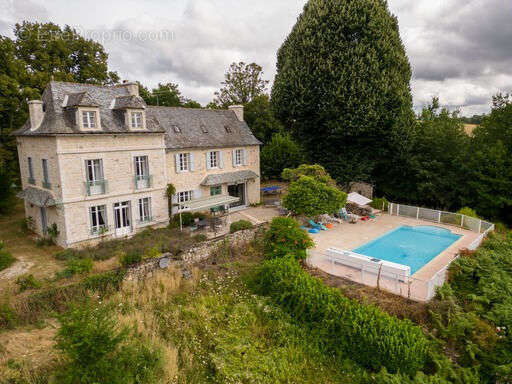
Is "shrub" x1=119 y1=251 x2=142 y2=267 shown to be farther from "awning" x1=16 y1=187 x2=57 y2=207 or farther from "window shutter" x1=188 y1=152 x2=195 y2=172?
"window shutter" x1=188 y1=152 x2=195 y2=172

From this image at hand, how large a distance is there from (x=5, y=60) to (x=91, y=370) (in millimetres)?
26583

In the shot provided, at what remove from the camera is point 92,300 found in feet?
43.6

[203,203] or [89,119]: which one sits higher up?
[89,119]

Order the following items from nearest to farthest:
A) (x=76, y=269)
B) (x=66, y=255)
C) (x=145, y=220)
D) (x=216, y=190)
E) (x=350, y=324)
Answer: (x=350, y=324)
(x=76, y=269)
(x=66, y=255)
(x=145, y=220)
(x=216, y=190)

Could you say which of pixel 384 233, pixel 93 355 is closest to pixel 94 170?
pixel 93 355

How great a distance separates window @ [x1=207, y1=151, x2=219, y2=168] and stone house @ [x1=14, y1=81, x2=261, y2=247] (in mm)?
278

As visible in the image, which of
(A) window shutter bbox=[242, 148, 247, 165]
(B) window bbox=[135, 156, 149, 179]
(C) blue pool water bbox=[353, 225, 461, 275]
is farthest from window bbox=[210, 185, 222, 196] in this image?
(C) blue pool water bbox=[353, 225, 461, 275]

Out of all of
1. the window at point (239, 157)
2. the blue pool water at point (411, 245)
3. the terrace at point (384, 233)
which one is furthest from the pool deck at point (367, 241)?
the window at point (239, 157)

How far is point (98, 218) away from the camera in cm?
1986

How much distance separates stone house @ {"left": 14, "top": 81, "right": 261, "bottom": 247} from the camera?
18.4m

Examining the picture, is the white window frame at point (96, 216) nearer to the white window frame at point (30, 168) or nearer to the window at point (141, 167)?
the window at point (141, 167)

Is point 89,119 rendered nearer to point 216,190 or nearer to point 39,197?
point 39,197

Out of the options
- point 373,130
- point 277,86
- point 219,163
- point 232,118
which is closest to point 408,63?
point 373,130

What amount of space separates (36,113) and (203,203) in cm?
1113
